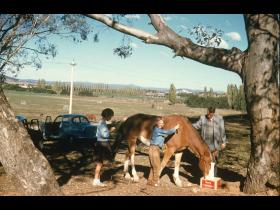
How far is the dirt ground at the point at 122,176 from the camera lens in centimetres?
967

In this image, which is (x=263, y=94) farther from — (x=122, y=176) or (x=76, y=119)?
(x=76, y=119)

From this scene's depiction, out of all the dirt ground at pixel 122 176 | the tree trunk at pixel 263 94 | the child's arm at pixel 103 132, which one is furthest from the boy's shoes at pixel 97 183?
the tree trunk at pixel 263 94

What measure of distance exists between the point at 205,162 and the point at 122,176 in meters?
3.00

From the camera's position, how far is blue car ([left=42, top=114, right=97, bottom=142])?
20.4m

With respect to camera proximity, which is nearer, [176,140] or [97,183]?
[97,183]

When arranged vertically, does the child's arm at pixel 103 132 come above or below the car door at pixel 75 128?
above

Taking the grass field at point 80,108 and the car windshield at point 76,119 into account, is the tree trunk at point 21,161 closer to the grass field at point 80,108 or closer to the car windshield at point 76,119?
the car windshield at point 76,119

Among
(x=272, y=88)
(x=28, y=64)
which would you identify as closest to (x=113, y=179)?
(x=272, y=88)

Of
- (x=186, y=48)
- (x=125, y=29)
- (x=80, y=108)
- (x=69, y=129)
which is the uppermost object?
(x=125, y=29)

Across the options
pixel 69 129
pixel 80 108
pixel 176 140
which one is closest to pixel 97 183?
pixel 176 140

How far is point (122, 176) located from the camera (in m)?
12.1

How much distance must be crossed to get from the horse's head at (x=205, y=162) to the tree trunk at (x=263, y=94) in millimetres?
1699

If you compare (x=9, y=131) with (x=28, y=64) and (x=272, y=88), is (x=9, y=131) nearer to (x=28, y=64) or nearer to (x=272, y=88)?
(x=272, y=88)

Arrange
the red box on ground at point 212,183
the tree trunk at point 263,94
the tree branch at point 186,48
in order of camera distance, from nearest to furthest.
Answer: the tree trunk at point 263,94 → the tree branch at point 186,48 → the red box on ground at point 212,183
